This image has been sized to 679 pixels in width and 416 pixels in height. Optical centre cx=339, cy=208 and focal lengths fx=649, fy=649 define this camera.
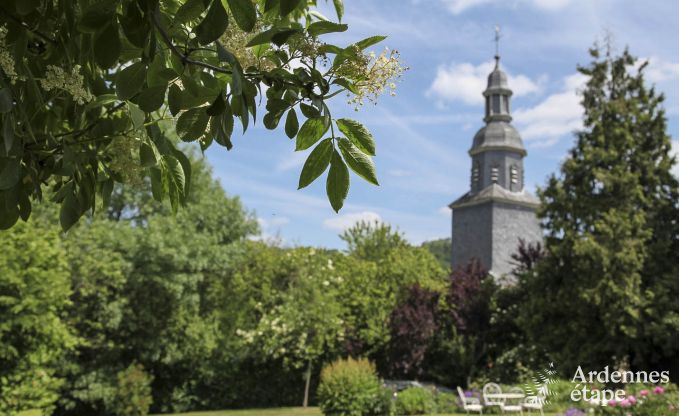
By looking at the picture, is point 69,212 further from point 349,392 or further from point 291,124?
point 349,392

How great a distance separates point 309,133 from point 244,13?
309mm

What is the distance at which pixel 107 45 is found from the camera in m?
1.15

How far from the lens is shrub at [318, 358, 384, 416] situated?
12766 millimetres

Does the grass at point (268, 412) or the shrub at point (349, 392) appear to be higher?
the shrub at point (349, 392)

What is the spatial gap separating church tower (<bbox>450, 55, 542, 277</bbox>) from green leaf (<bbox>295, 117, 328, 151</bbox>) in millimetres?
33222

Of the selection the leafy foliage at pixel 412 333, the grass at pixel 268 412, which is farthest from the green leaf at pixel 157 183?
the leafy foliage at pixel 412 333

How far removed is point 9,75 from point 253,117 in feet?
1.66

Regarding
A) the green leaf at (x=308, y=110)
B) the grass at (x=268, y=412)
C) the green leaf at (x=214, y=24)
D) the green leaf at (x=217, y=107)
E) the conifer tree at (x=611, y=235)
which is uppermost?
the conifer tree at (x=611, y=235)

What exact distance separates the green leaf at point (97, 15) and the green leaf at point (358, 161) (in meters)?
0.48

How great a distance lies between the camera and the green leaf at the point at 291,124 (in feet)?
4.63

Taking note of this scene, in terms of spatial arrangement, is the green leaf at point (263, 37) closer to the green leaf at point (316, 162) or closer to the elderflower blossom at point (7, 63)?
the green leaf at point (316, 162)

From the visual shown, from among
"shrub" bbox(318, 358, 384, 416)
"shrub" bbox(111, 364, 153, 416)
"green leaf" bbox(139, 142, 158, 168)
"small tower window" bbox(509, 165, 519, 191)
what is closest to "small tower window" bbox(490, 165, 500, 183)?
"small tower window" bbox(509, 165, 519, 191)

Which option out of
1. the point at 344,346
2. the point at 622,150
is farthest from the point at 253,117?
the point at 344,346

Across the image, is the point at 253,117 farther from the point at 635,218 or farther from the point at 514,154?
the point at 514,154
